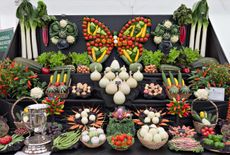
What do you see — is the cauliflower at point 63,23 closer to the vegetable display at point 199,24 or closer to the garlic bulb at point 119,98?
the garlic bulb at point 119,98

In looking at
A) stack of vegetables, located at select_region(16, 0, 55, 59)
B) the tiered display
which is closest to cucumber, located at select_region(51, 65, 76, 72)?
the tiered display

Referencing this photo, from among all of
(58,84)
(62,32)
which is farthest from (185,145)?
(62,32)

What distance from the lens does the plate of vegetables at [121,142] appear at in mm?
2252

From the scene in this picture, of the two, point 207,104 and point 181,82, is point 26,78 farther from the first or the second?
point 207,104

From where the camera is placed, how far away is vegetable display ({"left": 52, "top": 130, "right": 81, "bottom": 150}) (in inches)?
90.4

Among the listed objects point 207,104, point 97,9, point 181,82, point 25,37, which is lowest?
point 207,104

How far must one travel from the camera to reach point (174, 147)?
2.29 metres

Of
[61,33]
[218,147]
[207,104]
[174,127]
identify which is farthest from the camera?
[61,33]

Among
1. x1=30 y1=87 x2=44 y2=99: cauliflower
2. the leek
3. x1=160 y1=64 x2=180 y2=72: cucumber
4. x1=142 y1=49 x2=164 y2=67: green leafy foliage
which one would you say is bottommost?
x1=30 y1=87 x2=44 y2=99: cauliflower

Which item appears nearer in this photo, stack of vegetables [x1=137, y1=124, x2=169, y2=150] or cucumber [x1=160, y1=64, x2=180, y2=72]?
stack of vegetables [x1=137, y1=124, x2=169, y2=150]

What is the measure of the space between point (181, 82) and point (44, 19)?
1983 mm

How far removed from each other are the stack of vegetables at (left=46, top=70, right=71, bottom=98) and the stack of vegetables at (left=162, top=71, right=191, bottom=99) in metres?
1.14

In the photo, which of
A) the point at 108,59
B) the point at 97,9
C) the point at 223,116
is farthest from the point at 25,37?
the point at 223,116

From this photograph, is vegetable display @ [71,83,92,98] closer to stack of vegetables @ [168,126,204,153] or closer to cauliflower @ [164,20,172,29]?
stack of vegetables @ [168,126,204,153]
